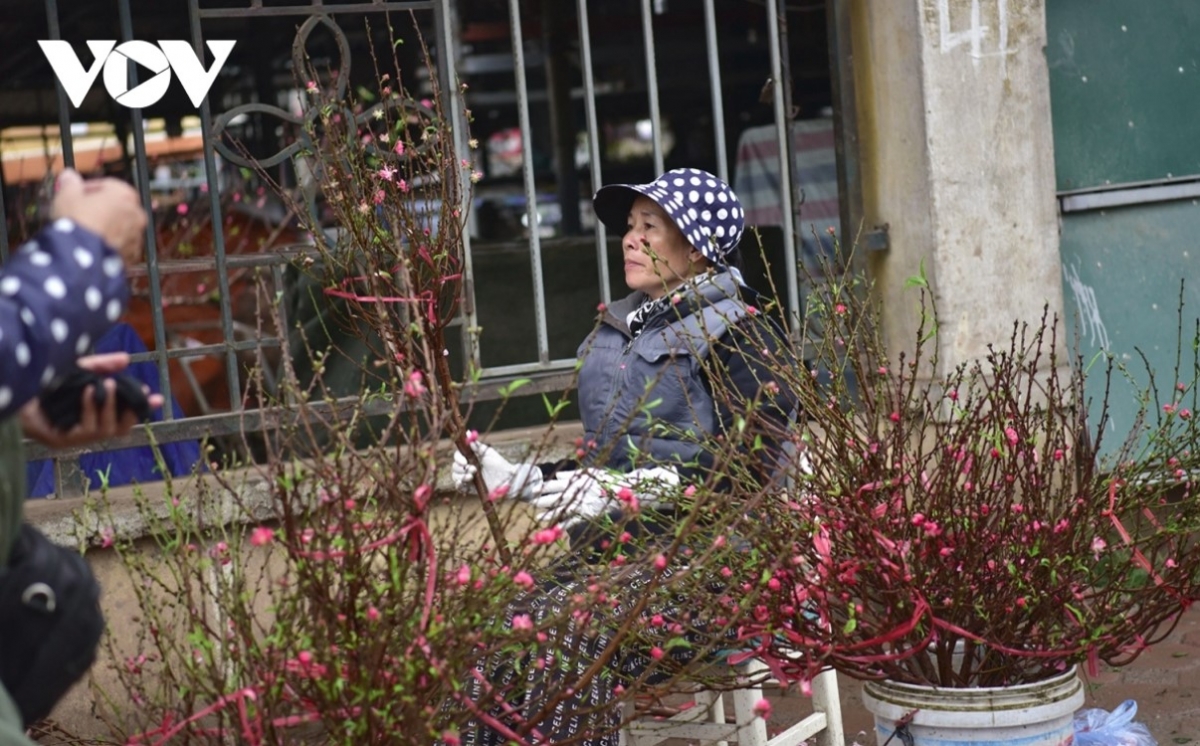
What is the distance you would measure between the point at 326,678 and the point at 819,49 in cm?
613

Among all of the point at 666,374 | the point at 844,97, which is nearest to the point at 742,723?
the point at 666,374

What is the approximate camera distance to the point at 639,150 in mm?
13688

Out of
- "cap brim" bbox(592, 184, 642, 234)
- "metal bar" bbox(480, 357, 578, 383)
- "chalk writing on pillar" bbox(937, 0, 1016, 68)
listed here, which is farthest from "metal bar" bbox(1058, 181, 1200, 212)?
"cap brim" bbox(592, 184, 642, 234)

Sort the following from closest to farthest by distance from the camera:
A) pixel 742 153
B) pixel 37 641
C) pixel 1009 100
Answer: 1. pixel 37 641
2. pixel 1009 100
3. pixel 742 153

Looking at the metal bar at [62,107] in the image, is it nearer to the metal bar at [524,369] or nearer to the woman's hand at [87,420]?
the metal bar at [524,369]

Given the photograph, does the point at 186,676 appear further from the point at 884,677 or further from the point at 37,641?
the point at 884,677

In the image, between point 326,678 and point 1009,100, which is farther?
point 1009,100

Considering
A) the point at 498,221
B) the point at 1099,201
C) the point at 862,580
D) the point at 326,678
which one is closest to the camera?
the point at 326,678

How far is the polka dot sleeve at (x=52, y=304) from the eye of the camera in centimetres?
143

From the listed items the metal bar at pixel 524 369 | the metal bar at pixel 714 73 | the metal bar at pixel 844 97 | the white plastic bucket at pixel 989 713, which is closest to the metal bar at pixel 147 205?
the metal bar at pixel 524 369

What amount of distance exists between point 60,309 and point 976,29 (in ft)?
12.3

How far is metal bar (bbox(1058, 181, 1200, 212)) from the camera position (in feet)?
16.4

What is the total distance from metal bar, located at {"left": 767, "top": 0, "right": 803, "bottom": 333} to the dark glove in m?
3.13

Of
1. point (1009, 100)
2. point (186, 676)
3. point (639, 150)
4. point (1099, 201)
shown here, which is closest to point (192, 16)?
point (186, 676)
